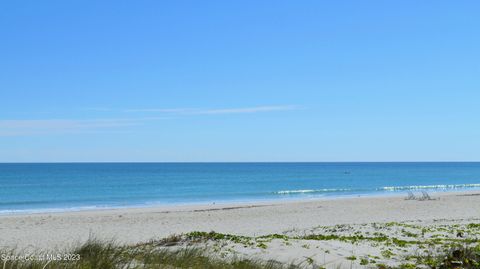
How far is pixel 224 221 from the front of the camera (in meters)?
24.5

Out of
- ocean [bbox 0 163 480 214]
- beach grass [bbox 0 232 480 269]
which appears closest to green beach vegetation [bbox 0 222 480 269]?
beach grass [bbox 0 232 480 269]

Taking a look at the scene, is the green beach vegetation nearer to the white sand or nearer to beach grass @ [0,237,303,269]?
beach grass @ [0,237,303,269]

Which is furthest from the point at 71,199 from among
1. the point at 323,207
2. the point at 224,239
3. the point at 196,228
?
the point at 224,239

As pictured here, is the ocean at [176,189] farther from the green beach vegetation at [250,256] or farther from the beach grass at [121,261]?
the beach grass at [121,261]

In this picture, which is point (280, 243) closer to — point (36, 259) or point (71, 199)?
point (36, 259)

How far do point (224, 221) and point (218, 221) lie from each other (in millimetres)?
296

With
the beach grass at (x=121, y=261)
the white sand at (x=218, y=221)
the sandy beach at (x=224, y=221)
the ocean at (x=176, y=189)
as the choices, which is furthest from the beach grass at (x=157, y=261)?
the ocean at (x=176, y=189)

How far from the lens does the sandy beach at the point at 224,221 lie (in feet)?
64.0

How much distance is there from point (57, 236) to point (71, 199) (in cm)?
2935

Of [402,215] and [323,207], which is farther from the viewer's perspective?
[323,207]

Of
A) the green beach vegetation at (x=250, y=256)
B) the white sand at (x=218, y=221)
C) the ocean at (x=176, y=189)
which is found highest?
the green beach vegetation at (x=250, y=256)

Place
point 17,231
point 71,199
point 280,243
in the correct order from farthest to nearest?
point 71,199 → point 17,231 → point 280,243

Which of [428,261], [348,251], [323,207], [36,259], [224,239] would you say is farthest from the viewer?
[323,207]

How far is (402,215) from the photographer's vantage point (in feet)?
86.0
